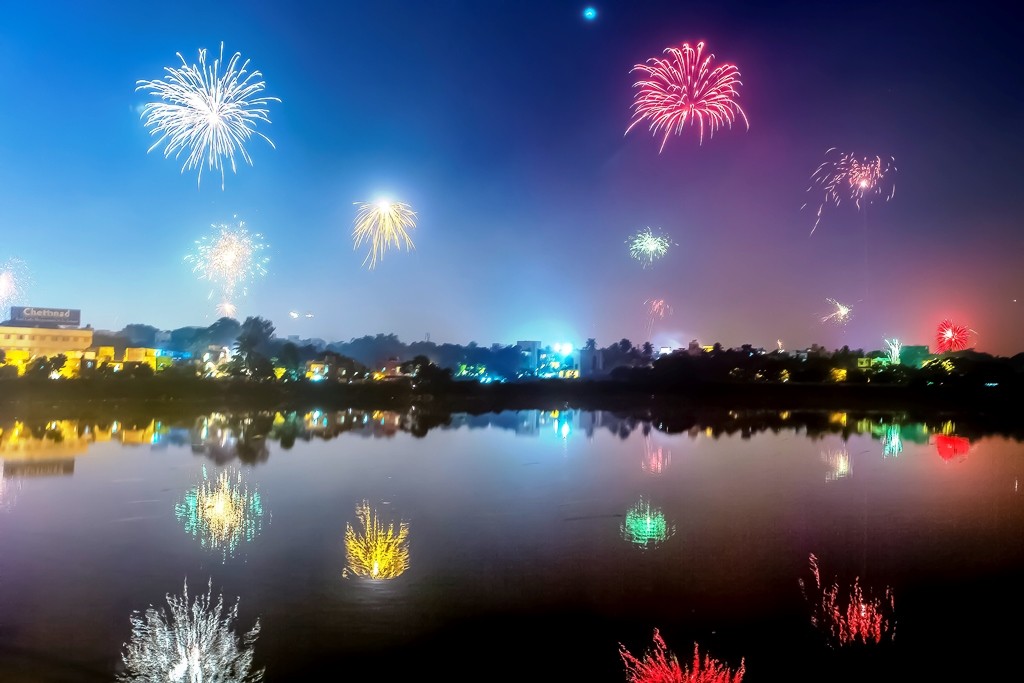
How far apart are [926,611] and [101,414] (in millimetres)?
29509

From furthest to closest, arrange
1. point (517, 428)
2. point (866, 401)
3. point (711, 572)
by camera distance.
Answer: point (866, 401)
point (517, 428)
point (711, 572)

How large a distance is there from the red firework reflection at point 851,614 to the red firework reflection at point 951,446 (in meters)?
13.9

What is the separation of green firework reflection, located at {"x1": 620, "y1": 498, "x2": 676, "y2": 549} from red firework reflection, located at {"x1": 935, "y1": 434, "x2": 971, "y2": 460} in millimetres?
11585

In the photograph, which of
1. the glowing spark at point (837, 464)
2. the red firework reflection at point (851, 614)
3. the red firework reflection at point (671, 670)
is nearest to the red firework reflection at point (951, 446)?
the glowing spark at point (837, 464)

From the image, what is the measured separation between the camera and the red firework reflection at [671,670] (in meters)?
5.31

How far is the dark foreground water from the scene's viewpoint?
5.68 meters

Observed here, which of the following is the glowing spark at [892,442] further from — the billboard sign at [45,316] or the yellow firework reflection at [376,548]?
the billboard sign at [45,316]

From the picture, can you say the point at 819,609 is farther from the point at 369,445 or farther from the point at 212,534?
the point at 369,445

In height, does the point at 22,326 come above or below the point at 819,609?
above

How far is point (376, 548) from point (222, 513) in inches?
132

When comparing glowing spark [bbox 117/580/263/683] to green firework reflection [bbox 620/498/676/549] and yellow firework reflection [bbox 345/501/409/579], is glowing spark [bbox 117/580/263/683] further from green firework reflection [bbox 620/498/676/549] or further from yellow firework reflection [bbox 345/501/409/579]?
green firework reflection [bbox 620/498/676/549]

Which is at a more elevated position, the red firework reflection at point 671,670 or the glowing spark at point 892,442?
the glowing spark at point 892,442

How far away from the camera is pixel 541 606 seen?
6.74m

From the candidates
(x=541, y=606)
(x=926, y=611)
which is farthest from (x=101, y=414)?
(x=926, y=611)
